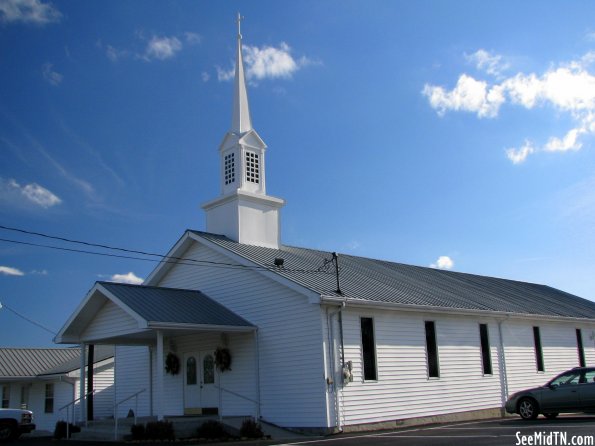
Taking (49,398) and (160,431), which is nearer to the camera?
(160,431)

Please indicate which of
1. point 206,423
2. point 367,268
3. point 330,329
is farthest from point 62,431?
point 367,268

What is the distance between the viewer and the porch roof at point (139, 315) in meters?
19.2

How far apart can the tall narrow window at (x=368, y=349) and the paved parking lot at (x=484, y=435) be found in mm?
1869

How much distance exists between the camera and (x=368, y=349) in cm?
2058

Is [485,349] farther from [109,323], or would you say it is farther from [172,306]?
[109,323]

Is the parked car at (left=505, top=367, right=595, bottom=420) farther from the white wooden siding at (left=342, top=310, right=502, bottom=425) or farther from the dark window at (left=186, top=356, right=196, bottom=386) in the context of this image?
the dark window at (left=186, top=356, right=196, bottom=386)

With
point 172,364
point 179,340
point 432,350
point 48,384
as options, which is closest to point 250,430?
point 172,364

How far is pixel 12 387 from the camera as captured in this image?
3425 cm

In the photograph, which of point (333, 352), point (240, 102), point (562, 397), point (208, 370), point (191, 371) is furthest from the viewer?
point (240, 102)

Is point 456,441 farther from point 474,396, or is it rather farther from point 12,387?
point 12,387

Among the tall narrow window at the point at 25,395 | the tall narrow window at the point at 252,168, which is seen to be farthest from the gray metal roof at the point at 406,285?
the tall narrow window at the point at 25,395

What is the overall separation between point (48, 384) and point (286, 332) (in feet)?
62.4

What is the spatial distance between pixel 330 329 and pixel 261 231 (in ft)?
23.2

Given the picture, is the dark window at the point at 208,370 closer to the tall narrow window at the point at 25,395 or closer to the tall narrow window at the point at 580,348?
the tall narrow window at the point at 25,395
